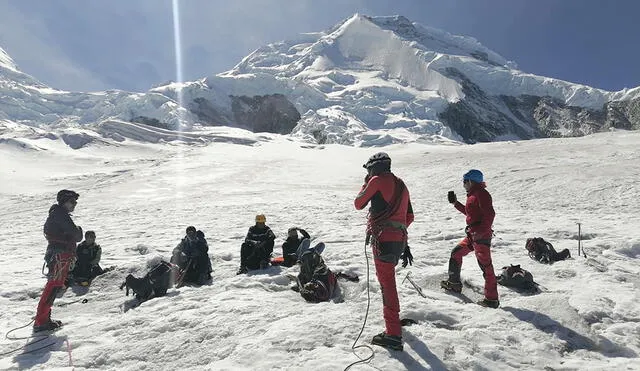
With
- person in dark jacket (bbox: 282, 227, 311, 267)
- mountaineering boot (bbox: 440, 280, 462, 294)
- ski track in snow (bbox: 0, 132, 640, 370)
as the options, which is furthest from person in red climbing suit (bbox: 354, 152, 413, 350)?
person in dark jacket (bbox: 282, 227, 311, 267)

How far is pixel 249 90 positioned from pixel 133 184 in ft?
512

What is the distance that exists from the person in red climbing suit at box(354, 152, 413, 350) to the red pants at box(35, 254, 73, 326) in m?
5.17

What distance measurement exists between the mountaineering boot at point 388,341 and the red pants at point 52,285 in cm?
527

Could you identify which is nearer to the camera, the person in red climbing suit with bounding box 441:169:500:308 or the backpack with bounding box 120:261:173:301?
the person in red climbing suit with bounding box 441:169:500:308

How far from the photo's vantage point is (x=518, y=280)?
Answer: 783 cm

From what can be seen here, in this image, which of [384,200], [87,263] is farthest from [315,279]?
[87,263]

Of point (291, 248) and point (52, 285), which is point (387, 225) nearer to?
point (291, 248)

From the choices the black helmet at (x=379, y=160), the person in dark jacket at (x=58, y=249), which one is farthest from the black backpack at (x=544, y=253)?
the person in dark jacket at (x=58, y=249)

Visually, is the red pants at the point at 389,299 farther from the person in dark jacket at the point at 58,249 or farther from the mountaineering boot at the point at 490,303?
the person in dark jacket at the point at 58,249

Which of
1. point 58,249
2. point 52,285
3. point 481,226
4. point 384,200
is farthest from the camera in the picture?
point 58,249

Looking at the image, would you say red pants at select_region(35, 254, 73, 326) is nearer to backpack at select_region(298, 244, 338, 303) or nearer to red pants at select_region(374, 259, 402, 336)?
backpack at select_region(298, 244, 338, 303)

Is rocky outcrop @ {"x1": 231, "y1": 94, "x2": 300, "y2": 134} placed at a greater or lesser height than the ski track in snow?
greater

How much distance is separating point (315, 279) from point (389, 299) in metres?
2.56

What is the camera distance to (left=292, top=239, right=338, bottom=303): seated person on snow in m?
7.58
